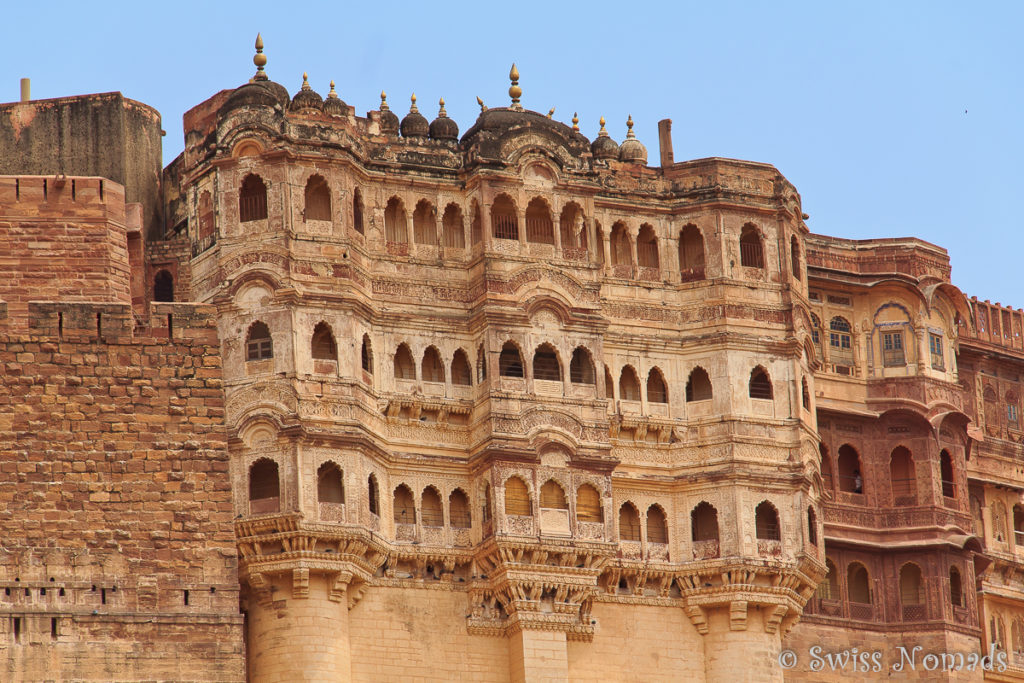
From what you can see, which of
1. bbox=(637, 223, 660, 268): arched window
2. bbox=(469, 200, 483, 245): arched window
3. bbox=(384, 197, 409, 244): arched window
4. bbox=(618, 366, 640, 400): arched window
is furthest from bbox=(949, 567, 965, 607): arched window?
bbox=(384, 197, 409, 244): arched window

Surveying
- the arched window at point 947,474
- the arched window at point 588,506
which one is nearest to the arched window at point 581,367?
the arched window at point 588,506

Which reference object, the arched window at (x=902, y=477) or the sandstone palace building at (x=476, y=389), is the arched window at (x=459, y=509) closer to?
the sandstone palace building at (x=476, y=389)

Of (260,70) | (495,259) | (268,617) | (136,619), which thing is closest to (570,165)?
(495,259)

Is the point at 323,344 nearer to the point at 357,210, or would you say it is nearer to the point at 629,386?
the point at 357,210

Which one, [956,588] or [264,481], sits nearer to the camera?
[264,481]

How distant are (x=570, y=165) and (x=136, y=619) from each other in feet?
44.6

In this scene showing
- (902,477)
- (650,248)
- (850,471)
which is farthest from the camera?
(850,471)

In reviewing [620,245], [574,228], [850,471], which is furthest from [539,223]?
[850,471]

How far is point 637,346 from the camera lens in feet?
163

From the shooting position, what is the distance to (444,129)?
4984cm

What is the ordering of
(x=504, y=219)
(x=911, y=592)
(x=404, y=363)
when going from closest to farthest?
(x=404, y=363), (x=504, y=219), (x=911, y=592)

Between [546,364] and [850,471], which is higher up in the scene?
[546,364]

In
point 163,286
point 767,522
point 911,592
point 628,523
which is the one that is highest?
point 163,286

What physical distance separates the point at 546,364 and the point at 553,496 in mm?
2431
